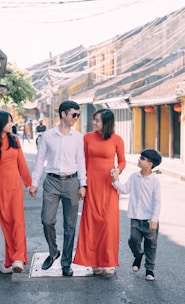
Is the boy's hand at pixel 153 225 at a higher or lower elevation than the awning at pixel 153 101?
lower

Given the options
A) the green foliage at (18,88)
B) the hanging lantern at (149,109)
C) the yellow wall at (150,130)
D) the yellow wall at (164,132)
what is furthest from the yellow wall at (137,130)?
the green foliage at (18,88)

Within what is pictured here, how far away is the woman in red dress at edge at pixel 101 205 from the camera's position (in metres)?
5.85

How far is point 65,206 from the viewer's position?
5.90 meters

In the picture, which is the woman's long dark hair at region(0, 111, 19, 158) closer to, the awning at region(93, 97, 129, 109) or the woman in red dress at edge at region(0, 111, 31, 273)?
the woman in red dress at edge at region(0, 111, 31, 273)

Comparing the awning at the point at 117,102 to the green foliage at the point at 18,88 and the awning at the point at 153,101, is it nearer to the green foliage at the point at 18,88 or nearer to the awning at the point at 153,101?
the awning at the point at 153,101

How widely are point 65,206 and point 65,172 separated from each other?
1.22ft

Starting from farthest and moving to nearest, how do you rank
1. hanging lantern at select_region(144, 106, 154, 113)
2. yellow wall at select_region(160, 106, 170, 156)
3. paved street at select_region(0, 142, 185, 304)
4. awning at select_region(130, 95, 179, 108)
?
1. yellow wall at select_region(160, 106, 170, 156)
2. hanging lantern at select_region(144, 106, 154, 113)
3. awning at select_region(130, 95, 179, 108)
4. paved street at select_region(0, 142, 185, 304)

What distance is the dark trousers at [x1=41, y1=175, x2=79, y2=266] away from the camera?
5.81 meters

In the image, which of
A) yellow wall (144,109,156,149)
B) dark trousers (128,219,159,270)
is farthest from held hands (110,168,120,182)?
yellow wall (144,109,156,149)

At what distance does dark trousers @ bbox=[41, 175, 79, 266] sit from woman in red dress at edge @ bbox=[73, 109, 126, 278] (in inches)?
4.9

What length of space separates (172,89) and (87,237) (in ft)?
60.2

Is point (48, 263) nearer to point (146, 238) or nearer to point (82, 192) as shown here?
point (82, 192)

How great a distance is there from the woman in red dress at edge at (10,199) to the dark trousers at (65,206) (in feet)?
0.98

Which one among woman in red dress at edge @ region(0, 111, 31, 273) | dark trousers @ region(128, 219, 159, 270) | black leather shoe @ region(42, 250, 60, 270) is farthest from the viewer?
black leather shoe @ region(42, 250, 60, 270)
